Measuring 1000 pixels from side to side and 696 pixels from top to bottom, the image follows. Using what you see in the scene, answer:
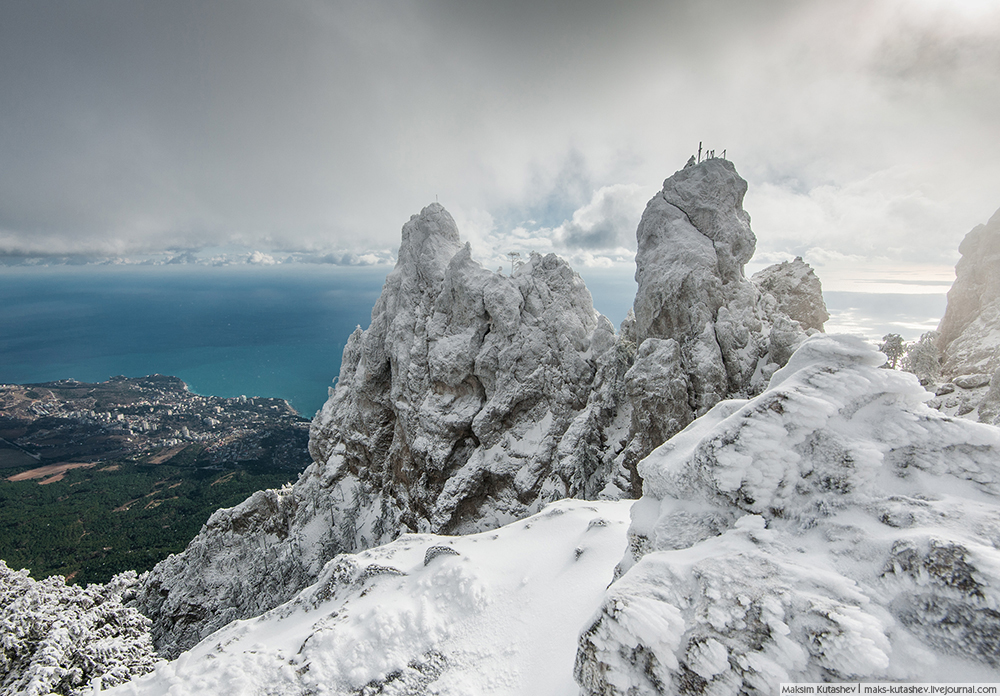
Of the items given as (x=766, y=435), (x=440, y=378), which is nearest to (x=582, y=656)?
(x=766, y=435)

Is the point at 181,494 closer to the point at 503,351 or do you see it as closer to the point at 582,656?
the point at 503,351

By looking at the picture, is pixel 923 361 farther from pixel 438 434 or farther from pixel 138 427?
pixel 138 427

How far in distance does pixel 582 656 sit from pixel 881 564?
525 centimetres

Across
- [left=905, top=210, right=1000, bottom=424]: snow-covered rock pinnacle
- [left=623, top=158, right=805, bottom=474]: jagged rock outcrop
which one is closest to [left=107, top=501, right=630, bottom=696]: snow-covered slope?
[left=623, top=158, right=805, bottom=474]: jagged rock outcrop

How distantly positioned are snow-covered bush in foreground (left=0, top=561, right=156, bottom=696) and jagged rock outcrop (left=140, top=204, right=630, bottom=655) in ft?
56.6

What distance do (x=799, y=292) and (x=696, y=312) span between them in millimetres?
15625

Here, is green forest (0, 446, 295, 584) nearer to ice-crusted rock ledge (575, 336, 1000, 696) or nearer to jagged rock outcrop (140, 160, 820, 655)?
jagged rock outcrop (140, 160, 820, 655)

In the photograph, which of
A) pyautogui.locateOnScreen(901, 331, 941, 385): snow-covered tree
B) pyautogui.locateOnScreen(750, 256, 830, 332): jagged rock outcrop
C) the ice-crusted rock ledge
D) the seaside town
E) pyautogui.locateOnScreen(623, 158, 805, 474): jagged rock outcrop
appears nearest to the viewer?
the ice-crusted rock ledge

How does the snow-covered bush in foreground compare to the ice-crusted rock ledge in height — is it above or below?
below

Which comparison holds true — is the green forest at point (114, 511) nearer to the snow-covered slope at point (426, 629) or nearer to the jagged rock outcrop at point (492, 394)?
the jagged rock outcrop at point (492, 394)

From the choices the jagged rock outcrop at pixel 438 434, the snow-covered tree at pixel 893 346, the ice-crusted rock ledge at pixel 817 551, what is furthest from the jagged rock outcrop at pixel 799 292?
the ice-crusted rock ledge at pixel 817 551

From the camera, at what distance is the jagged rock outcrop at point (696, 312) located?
24.1 metres

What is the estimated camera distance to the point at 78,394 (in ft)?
486

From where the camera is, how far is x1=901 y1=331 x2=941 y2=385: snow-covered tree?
3102 cm
